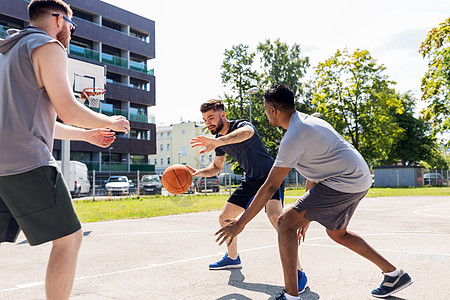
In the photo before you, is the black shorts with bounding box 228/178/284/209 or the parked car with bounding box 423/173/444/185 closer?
the black shorts with bounding box 228/178/284/209

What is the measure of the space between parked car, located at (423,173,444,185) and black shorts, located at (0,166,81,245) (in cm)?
4708

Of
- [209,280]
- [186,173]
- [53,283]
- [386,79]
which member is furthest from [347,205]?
[386,79]

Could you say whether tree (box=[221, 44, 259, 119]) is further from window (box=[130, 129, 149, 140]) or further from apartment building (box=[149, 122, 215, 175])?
apartment building (box=[149, 122, 215, 175])

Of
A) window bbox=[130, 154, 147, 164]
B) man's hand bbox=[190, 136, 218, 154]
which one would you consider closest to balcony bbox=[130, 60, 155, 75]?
window bbox=[130, 154, 147, 164]

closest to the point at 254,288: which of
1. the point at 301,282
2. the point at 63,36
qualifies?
the point at 301,282

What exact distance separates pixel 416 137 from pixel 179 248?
2112 inches

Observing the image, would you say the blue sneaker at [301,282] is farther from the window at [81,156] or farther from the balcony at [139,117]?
the balcony at [139,117]

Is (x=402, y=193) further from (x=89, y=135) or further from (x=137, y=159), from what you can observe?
(x=137, y=159)

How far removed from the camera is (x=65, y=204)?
8.52ft

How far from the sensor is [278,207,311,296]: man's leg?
3586mm

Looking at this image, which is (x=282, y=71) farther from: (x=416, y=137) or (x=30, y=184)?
(x=30, y=184)

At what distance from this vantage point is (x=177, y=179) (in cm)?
673

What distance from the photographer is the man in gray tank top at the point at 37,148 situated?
253 centimetres

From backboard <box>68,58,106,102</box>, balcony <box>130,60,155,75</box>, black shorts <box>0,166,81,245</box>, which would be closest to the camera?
black shorts <box>0,166,81,245</box>
